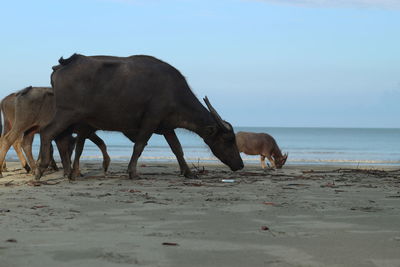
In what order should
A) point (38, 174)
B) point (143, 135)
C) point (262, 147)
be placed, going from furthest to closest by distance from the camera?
1. point (262, 147)
2. point (143, 135)
3. point (38, 174)

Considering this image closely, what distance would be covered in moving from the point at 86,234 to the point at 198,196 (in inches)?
120

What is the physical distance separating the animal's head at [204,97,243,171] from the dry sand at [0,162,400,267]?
1849 mm

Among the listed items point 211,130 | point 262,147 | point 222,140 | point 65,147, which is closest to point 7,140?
point 65,147

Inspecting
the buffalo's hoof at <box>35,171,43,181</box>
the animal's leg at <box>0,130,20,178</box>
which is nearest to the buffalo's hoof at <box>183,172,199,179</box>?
the buffalo's hoof at <box>35,171,43,181</box>

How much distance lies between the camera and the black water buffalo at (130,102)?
10.5 meters

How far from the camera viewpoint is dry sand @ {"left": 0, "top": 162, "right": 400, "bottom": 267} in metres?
4.46

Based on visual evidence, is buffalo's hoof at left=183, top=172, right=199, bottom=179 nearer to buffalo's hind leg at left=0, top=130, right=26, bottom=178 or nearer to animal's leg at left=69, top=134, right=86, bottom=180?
animal's leg at left=69, top=134, right=86, bottom=180

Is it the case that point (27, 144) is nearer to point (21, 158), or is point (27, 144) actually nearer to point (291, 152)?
point (21, 158)

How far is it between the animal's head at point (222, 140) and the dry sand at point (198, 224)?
6.07ft

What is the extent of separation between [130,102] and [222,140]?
1925 millimetres

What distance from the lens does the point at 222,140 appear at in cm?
1184

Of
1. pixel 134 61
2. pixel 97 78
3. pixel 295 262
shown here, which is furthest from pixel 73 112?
pixel 295 262

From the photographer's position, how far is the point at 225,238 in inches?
204

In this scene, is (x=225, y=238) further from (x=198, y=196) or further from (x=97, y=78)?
(x=97, y=78)
